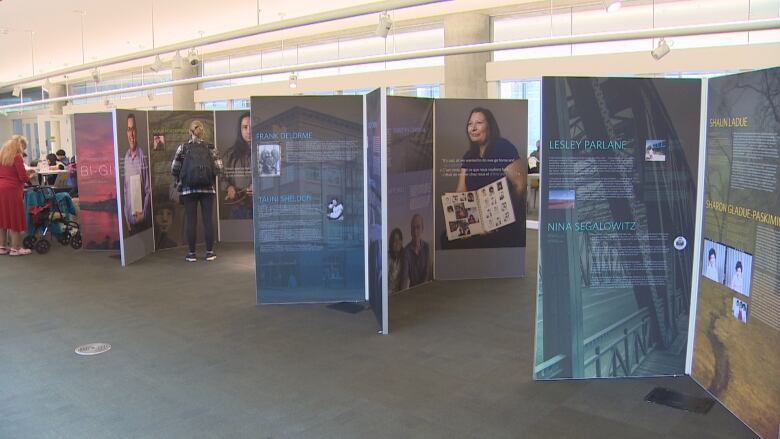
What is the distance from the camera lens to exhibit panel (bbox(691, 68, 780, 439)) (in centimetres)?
339

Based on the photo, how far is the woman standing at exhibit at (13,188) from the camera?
874 cm

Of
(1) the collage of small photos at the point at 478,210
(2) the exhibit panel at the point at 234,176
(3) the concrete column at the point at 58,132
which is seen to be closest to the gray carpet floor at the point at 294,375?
(1) the collage of small photos at the point at 478,210

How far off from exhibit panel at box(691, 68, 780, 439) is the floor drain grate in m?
4.25

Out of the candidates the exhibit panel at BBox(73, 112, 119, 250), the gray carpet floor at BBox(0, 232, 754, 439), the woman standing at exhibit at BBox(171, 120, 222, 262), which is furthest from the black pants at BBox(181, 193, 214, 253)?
the gray carpet floor at BBox(0, 232, 754, 439)

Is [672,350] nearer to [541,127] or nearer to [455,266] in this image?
[541,127]

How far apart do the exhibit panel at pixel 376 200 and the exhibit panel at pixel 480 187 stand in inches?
58.0

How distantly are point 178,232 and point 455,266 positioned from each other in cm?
438

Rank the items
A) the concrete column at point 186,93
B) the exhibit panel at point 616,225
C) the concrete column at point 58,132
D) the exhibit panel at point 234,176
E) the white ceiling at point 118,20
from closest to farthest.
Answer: the exhibit panel at point 616,225
the exhibit panel at point 234,176
the white ceiling at point 118,20
the concrete column at point 186,93
the concrete column at point 58,132

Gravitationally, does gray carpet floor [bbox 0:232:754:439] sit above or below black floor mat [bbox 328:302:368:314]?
below

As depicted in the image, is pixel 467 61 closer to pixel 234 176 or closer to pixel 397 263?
pixel 234 176

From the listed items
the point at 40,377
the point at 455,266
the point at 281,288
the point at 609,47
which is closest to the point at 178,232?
the point at 281,288

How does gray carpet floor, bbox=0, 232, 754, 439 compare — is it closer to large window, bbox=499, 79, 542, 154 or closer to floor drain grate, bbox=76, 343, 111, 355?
floor drain grate, bbox=76, 343, 111, 355

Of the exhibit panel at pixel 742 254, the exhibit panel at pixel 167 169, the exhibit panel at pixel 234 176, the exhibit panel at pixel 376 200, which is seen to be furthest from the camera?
the exhibit panel at pixel 234 176

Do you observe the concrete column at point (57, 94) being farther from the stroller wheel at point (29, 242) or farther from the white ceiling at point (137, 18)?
the stroller wheel at point (29, 242)
